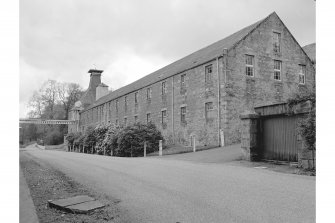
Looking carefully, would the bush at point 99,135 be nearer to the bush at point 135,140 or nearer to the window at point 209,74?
the bush at point 135,140

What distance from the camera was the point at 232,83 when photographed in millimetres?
20172

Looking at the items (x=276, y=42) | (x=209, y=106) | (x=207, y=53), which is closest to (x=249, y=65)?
(x=276, y=42)

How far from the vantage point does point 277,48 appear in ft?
74.0

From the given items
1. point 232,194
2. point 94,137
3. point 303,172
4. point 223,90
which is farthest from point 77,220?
point 94,137

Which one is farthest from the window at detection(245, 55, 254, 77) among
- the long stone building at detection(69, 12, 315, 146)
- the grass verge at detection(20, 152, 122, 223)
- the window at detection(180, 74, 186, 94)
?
the grass verge at detection(20, 152, 122, 223)

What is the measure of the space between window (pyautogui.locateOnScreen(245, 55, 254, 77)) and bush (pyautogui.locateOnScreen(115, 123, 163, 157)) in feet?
25.7

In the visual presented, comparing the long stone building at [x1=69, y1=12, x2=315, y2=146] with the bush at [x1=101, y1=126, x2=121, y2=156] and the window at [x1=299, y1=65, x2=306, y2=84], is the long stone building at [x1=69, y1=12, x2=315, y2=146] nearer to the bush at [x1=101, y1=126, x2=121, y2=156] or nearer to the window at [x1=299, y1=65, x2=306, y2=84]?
the window at [x1=299, y1=65, x2=306, y2=84]

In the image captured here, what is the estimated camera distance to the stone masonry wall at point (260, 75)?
19750 millimetres

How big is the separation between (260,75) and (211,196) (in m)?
17.2

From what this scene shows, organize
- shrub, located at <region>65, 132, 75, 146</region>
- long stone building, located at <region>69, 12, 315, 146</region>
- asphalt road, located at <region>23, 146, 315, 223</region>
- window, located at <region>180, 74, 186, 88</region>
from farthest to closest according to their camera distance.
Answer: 1. shrub, located at <region>65, 132, 75, 146</region>
2. window, located at <region>180, 74, 186, 88</region>
3. long stone building, located at <region>69, 12, 315, 146</region>
4. asphalt road, located at <region>23, 146, 315, 223</region>

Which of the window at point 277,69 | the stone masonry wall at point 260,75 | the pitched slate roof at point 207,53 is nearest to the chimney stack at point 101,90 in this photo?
the pitched slate roof at point 207,53

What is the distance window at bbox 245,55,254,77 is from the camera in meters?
21.2

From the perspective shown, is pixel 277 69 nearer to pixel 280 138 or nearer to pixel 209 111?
pixel 209 111
